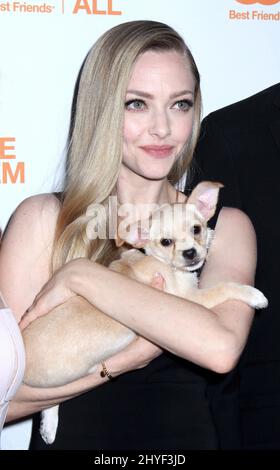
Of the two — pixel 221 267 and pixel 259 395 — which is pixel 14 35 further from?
pixel 259 395

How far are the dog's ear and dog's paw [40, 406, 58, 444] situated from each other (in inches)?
28.7

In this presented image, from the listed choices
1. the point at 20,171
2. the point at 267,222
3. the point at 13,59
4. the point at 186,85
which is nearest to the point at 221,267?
the point at 267,222

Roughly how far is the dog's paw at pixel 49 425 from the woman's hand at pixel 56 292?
0.90 feet

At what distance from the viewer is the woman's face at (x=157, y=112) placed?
1.96 metres

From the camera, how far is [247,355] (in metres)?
2.35

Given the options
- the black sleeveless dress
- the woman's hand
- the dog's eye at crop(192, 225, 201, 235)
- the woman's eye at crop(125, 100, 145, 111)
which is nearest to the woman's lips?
the woman's eye at crop(125, 100, 145, 111)

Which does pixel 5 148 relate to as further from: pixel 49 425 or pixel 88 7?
pixel 49 425

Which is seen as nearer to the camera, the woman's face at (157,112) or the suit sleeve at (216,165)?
the woman's face at (157,112)

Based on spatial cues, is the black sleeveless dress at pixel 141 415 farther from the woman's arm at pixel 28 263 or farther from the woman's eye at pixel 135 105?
the woman's eye at pixel 135 105

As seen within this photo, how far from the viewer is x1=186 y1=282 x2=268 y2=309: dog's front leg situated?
6.19 feet

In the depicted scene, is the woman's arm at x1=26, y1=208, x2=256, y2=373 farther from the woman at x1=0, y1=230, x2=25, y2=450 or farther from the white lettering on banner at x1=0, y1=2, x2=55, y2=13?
the white lettering on banner at x1=0, y1=2, x2=55, y2=13

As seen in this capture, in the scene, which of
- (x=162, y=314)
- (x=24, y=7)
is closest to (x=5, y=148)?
(x=24, y=7)

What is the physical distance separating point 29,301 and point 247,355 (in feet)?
2.60

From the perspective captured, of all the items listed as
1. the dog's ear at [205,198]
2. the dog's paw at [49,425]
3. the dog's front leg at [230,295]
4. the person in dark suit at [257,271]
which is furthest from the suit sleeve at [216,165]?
the dog's paw at [49,425]
